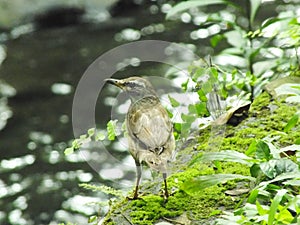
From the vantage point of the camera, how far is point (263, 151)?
2.30m

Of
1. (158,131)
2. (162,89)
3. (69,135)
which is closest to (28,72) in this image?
(69,135)

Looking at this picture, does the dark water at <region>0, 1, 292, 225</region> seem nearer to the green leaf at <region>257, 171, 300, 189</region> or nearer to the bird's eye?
the bird's eye

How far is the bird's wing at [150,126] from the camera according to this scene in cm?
227

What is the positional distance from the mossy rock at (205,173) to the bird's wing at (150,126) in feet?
0.69

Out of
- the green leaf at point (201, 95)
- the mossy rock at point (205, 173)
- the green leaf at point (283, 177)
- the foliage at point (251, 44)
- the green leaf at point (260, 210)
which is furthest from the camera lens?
the foliage at point (251, 44)

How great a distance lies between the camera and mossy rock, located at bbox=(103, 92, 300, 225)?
7.70ft

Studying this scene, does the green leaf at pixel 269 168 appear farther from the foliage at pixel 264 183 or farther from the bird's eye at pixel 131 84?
the bird's eye at pixel 131 84

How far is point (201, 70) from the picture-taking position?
289 cm

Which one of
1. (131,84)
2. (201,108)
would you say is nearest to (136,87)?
(131,84)

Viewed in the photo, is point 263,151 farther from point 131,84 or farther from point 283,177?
point 131,84

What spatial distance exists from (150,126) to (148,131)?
0.02 meters

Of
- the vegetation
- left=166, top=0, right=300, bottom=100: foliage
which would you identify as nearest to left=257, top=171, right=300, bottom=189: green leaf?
the vegetation

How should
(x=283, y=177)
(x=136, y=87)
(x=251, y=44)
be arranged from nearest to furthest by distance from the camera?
(x=283, y=177) → (x=136, y=87) → (x=251, y=44)

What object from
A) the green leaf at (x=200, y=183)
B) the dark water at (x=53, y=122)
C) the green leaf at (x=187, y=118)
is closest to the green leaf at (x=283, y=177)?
the green leaf at (x=200, y=183)
